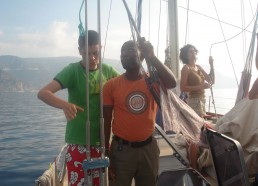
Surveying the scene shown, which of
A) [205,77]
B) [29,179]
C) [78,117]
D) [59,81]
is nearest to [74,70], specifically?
[59,81]

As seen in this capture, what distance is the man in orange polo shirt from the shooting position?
2746mm

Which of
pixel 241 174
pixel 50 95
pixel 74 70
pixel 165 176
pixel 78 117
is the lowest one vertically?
pixel 165 176

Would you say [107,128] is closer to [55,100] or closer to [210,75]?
[55,100]

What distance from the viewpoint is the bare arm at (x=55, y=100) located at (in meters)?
1.99

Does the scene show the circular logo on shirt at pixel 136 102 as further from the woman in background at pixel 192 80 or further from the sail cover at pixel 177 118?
the woman in background at pixel 192 80

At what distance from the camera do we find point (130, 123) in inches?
108

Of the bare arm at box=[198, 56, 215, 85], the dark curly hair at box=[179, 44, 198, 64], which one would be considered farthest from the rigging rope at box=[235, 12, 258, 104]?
the bare arm at box=[198, 56, 215, 85]

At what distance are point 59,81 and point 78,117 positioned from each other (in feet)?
1.12

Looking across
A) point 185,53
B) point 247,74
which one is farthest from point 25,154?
point 247,74

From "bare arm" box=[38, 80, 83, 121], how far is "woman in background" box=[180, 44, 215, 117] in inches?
113

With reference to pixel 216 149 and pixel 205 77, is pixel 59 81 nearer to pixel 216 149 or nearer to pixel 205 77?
pixel 216 149

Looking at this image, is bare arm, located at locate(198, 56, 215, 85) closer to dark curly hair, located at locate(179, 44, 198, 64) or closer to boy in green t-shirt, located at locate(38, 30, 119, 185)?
dark curly hair, located at locate(179, 44, 198, 64)

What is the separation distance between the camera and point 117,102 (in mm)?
2791

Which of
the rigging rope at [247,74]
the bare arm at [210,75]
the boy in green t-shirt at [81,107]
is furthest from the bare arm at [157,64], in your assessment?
the bare arm at [210,75]
